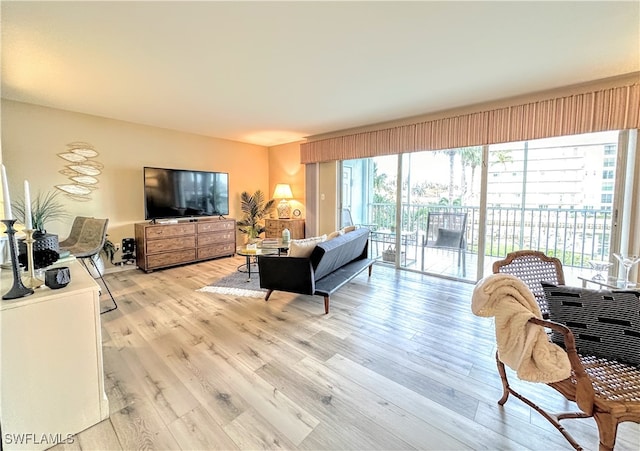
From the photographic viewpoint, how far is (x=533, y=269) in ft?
6.08

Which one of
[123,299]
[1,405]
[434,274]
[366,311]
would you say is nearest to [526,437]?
[366,311]

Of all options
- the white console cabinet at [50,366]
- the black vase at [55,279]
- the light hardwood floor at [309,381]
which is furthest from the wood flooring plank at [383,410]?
the black vase at [55,279]

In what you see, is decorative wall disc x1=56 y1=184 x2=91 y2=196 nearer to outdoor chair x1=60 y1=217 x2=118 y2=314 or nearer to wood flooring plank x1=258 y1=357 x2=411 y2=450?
outdoor chair x1=60 y1=217 x2=118 y2=314

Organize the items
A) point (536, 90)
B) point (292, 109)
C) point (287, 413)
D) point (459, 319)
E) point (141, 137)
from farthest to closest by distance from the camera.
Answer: point (141, 137) → point (292, 109) → point (536, 90) → point (459, 319) → point (287, 413)

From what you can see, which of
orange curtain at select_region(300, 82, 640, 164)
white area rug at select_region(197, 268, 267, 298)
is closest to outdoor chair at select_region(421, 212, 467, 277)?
orange curtain at select_region(300, 82, 640, 164)

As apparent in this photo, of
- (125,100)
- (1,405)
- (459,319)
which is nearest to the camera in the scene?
(1,405)

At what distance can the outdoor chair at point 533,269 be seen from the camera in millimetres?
1828

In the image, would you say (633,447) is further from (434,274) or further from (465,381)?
(434,274)

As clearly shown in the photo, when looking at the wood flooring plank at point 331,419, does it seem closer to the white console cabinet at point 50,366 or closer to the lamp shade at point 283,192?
the white console cabinet at point 50,366

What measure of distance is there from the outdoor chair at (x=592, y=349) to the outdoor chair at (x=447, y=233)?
2.86 meters

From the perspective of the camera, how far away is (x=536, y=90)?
3.09 m

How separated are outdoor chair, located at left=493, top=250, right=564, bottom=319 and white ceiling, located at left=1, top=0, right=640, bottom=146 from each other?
1.64 metres

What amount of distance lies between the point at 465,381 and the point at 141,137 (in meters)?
5.51

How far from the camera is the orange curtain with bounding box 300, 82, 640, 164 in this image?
271 cm
